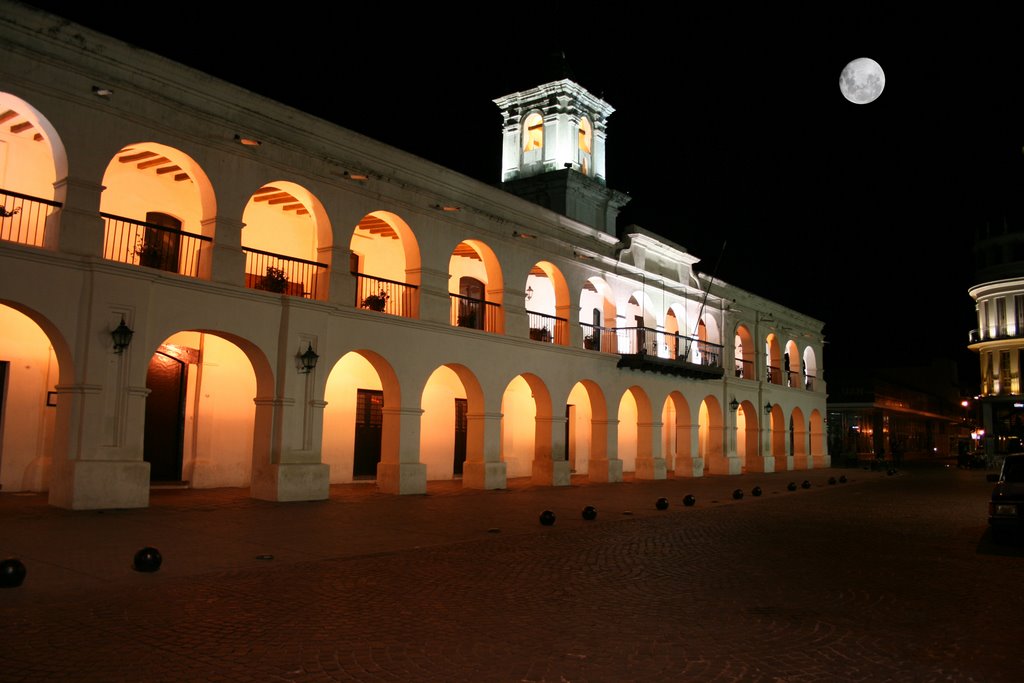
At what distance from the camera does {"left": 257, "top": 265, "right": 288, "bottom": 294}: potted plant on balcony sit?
18.5 m

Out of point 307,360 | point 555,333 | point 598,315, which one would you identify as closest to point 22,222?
point 307,360

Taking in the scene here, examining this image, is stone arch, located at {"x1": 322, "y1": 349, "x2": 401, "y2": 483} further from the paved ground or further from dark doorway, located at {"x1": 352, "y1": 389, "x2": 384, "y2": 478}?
the paved ground

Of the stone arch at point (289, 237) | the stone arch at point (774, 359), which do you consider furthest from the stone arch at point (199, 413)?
the stone arch at point (774, 359)

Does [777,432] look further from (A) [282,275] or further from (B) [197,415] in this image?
(B) [197,415]

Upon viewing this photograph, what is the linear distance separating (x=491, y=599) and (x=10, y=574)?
Answer: 4.87 meters

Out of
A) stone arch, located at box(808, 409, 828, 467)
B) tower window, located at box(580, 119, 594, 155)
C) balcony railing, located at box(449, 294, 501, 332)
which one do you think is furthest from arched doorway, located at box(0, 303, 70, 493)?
stone arch, located at box(808, 409, 828, 467)

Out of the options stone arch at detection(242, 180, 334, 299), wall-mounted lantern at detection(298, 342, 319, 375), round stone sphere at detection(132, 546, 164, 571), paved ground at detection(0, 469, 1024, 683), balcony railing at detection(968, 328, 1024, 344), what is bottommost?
paved ground at detection(0, 469, 1024, 683)

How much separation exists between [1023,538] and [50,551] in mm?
14539

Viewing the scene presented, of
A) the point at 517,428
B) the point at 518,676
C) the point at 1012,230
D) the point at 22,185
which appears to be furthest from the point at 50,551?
the point at 1012,230

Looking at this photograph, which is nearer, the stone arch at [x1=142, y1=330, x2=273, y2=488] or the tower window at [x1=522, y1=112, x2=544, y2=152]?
the stone arch at [x1=142, y1=330, x2=273, y2=488]

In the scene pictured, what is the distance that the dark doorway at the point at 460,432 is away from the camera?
1046 inches

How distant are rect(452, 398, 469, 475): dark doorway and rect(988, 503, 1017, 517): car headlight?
55.0ft

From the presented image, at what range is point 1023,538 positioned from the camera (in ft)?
41.9

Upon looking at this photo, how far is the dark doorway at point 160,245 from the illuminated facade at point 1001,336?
4905 cm
